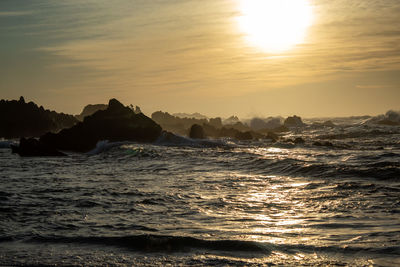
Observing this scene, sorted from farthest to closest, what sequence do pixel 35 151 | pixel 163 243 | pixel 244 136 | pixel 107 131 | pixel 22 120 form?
1. pixel 22 120
2. pixel 244 136
3. pixel 107 131
4. pixel 35 151
5. pixel 163 243

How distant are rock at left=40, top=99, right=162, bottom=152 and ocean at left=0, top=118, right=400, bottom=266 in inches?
858

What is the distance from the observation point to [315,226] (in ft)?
35.3

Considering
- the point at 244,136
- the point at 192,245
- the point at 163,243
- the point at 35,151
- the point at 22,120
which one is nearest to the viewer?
the point at 192,245

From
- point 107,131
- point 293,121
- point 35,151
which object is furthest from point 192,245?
point 293,121

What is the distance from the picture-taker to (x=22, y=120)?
2975 inches

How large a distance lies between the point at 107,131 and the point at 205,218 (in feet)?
124

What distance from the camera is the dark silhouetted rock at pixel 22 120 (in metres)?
73.2

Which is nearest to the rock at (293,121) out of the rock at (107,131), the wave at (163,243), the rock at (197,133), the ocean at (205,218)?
the rock at (197,133)

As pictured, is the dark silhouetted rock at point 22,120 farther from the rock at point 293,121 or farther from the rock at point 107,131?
the rock at point 293,121

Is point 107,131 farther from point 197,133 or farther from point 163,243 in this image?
point 163,243

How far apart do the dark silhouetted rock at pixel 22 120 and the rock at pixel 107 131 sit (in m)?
30.3


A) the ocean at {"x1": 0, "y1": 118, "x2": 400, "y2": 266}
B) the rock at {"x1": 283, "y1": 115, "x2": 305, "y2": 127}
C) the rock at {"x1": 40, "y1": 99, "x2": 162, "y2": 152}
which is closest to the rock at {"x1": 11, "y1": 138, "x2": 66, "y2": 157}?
the rock at {"x1": 40, "y1": 99, "x2": 162, "y2": 152}

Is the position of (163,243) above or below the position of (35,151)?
below

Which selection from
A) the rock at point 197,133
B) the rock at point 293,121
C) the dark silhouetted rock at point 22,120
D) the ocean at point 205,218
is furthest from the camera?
the rock at point 293,121
